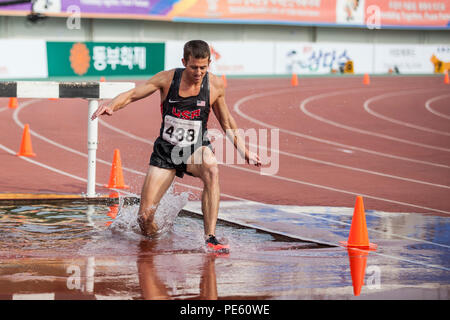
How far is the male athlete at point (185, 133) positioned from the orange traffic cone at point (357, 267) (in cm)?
119

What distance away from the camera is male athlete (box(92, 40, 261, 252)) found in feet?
23.5

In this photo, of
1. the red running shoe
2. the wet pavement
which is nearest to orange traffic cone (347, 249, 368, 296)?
the wet pavement

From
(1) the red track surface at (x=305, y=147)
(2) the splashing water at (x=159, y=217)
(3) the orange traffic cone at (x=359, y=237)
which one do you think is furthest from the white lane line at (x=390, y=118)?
(3) the orange traffic cone at (x=359, y=237)

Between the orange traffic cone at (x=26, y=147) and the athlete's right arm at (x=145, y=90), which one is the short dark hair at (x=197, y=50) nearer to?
the athlete's right arm at (x=145, y=90)

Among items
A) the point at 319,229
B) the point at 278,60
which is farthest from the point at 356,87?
the point at 319,229

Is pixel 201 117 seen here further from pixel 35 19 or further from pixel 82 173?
pixel 35 19

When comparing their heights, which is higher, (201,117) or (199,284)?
(201,117)

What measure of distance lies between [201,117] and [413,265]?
223cm

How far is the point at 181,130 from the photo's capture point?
731 cm

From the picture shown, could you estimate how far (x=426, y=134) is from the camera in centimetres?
1889

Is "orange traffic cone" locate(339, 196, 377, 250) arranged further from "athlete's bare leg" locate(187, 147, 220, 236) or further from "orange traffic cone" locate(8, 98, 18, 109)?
"orange traffic cone" locate(8, 98, 18, 109)

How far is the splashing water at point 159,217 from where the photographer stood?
779 cm

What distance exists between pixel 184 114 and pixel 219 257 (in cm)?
138

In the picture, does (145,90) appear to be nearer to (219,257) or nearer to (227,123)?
(227,123)
